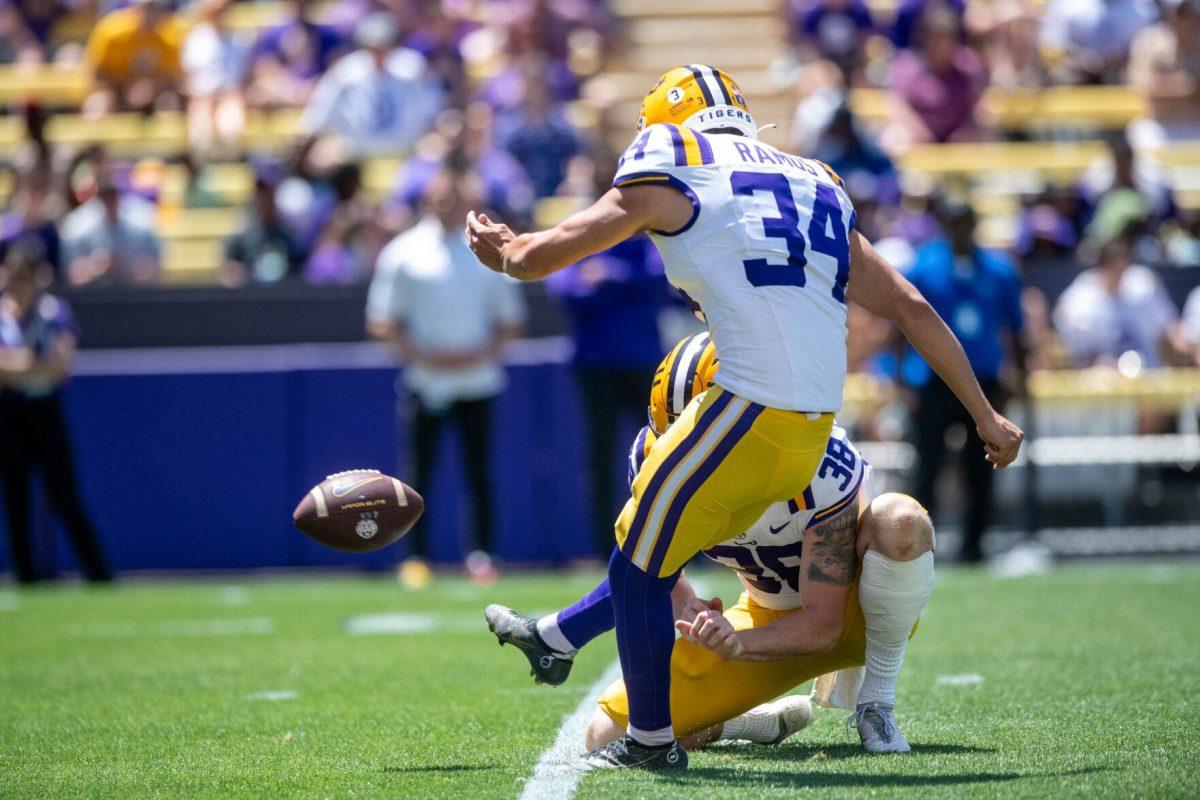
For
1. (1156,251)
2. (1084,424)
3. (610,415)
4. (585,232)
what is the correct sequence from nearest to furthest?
(585,232) < (610,415) < (1084,424) < (1156,251)

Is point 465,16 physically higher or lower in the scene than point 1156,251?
higher

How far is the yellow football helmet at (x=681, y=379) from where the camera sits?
14.4 ft

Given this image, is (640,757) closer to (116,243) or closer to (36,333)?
(36,333)

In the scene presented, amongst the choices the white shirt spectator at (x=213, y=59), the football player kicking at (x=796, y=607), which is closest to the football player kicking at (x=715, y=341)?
the football player kicking at (x=796, y=607)

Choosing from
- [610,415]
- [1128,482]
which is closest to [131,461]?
[610,415]

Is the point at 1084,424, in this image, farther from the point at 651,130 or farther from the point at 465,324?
the point at 651,130

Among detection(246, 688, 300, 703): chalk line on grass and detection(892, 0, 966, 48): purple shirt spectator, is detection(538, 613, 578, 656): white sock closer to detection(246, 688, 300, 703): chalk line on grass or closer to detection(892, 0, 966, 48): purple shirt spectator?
detection(246, 688, 300, 703): chalk line on grass

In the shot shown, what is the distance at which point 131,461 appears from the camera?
10.7 meters

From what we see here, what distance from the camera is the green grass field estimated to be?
400cm

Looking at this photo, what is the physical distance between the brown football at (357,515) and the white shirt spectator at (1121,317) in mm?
7231

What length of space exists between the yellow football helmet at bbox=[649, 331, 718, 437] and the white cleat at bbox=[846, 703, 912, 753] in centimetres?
91

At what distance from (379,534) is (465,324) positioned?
5.36 m

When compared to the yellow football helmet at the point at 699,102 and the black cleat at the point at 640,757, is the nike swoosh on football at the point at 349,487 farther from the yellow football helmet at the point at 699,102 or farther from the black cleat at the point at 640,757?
the yellow football helmet at the point at 699,102

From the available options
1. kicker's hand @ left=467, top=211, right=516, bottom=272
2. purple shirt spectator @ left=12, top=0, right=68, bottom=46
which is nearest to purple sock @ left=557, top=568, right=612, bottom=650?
kicker's hand @ left=467, top=211, right=516, bottom=272
